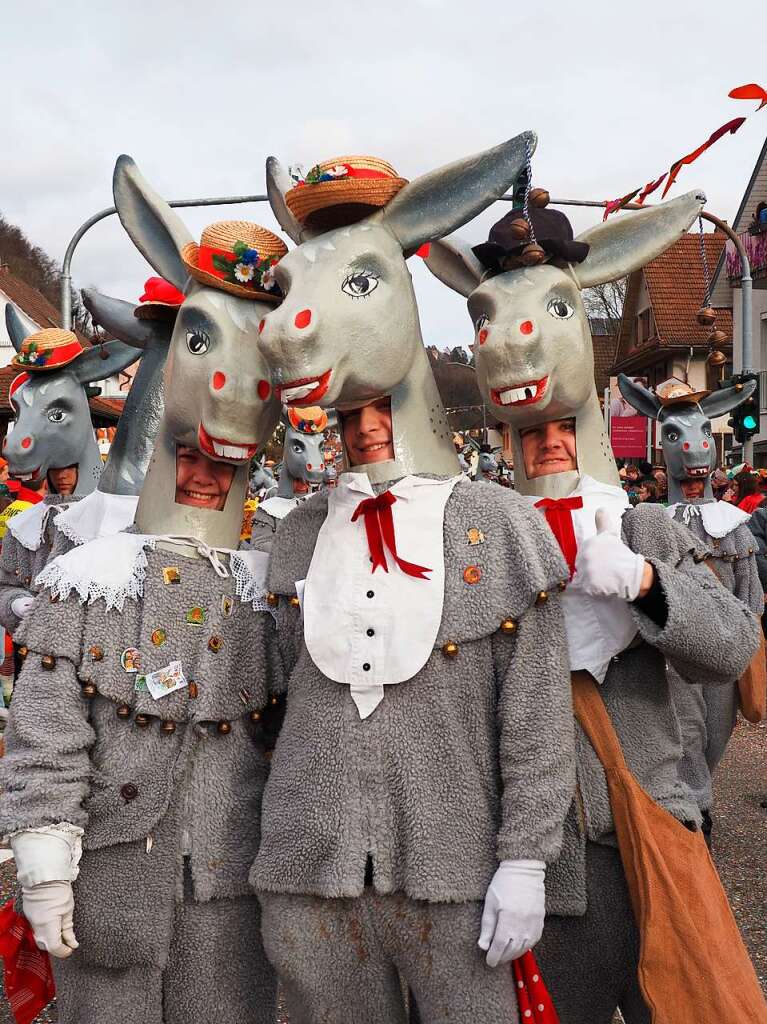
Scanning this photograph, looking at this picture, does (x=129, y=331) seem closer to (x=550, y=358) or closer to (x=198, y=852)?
(x=550, y=358)

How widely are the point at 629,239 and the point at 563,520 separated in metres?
0.83

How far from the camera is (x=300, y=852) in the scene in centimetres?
214

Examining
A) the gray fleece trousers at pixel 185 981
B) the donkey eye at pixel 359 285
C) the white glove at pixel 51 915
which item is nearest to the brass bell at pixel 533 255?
the donkey eye at pixel 359 285

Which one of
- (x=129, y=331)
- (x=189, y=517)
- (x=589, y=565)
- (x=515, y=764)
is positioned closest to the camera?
(x=515, y=764)

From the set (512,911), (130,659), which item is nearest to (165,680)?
(130,659)

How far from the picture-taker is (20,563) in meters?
4.72

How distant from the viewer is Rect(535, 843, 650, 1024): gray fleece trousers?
92.3 inches

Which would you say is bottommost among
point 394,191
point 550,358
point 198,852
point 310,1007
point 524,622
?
point 310,1007

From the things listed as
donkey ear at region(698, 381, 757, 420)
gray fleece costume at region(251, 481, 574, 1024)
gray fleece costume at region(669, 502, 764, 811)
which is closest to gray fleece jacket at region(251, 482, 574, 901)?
gray fleece costume at region(251, 481, 574, 1024)

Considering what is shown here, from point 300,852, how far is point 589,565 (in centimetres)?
84

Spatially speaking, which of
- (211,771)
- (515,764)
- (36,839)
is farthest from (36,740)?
(515,764)

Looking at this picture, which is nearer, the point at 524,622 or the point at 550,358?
the point at 524,622

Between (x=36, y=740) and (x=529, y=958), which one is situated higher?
(x=36, y=740)

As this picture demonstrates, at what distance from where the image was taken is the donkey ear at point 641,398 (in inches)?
213
